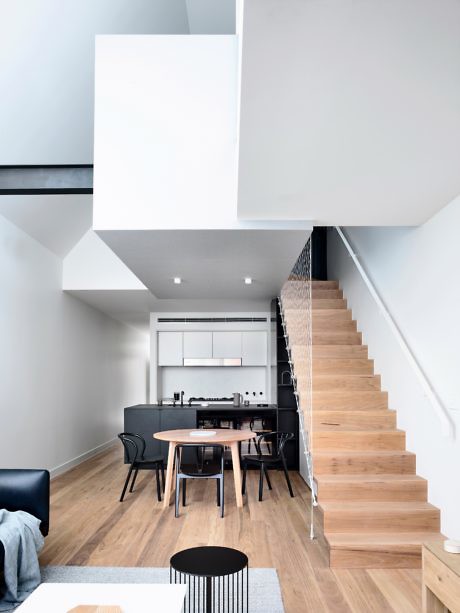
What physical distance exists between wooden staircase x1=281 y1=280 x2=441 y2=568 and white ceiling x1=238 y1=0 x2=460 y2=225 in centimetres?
227

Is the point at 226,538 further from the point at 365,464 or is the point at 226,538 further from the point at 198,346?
the point at 198,346

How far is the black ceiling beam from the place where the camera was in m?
4.56

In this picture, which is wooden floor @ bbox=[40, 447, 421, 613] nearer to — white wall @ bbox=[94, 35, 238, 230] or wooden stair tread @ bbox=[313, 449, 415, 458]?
wooden stair tread @ bbox=[313, 449, 415, 458]

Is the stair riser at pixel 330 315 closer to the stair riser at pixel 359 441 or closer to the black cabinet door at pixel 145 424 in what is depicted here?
the stair riser at pixel 359 441

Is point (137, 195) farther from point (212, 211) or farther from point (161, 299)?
point (161, 299)

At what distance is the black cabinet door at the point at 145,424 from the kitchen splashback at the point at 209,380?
6.14 feet

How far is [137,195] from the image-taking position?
422 centimetres

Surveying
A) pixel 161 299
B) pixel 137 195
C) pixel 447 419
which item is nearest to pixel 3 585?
pixel 137 195

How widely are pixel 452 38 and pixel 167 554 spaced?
390 centimetres

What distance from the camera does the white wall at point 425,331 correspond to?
4.16m

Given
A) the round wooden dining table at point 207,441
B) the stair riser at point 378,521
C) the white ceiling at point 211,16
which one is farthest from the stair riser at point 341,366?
the white ceiling at point 211,16

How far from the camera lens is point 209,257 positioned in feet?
17.8

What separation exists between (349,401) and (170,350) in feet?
15.1

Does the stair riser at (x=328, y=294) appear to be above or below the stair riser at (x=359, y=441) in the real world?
above
